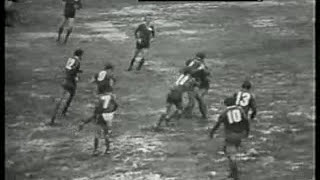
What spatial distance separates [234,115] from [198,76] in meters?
3.53

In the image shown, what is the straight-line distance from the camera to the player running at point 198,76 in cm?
1473

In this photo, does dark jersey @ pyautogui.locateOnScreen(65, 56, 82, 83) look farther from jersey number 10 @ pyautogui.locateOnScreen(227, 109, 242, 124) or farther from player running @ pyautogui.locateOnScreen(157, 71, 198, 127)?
jersey number 10 @ pyautogui.locateOnScreen(227, 109, 242, 124)

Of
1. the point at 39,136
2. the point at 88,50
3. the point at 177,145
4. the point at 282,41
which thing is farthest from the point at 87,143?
the point at 282,41

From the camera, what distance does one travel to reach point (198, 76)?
14.9 metres

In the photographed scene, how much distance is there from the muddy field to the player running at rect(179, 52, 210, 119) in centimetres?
36

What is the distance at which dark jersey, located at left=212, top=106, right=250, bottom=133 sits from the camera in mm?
11558

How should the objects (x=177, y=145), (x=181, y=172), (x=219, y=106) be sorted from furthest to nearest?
(x=219, y=106), (x=177, y=145), (x=181, y=172)

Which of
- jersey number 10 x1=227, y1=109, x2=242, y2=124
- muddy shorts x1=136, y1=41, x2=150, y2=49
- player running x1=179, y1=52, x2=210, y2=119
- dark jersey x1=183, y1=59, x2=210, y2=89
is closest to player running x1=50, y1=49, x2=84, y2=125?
player running x1=179, y1=52, x2=210, y2=119

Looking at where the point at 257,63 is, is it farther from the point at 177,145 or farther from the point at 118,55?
the point at 177,145

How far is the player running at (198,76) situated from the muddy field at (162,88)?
1.19 feet

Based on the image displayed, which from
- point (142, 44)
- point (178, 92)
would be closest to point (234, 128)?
point (178, 92)

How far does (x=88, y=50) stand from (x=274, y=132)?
9.54 m

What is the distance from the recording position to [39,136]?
14336mm

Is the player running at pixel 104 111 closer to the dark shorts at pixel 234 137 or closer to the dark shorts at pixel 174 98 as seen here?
the dark shorts at pixel 174 98
